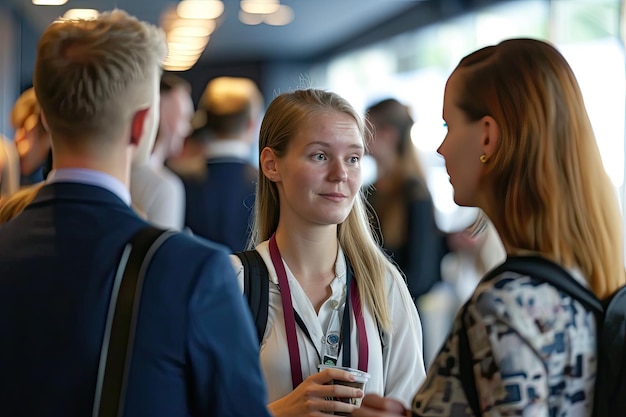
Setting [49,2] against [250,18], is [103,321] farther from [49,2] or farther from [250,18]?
[250,18]

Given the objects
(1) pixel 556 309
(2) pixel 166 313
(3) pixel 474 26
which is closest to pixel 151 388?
(2) pixel 166 313

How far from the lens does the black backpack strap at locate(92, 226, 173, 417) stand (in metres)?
1.61

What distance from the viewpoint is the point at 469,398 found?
165 cm

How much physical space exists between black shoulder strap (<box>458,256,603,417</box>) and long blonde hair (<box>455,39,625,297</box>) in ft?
0.12

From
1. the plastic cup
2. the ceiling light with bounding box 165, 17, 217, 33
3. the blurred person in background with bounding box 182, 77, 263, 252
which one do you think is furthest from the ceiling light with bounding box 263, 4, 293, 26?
the plastic cup

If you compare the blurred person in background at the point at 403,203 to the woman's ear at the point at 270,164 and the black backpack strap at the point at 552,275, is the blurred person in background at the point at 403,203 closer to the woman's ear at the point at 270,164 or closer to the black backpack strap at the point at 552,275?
the woman's ear at the point at 270,164

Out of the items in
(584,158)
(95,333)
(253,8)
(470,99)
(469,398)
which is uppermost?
(253,8)

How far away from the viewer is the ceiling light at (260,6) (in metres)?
11.9

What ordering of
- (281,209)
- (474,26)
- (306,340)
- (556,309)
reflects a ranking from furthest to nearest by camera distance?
(474,26), (281,209), (306,340), (556,309)

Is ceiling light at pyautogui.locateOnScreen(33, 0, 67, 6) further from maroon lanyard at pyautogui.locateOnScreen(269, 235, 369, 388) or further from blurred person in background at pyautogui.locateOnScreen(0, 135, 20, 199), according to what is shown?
maroon lanyard at pyautogui.locateOnScreen(269, 235, 369, 388)

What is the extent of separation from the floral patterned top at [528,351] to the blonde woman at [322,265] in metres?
0.68

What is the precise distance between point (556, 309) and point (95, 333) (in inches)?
30.9

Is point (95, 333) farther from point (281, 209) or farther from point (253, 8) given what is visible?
point (253, 8)

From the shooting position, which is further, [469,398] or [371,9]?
[371,9]
